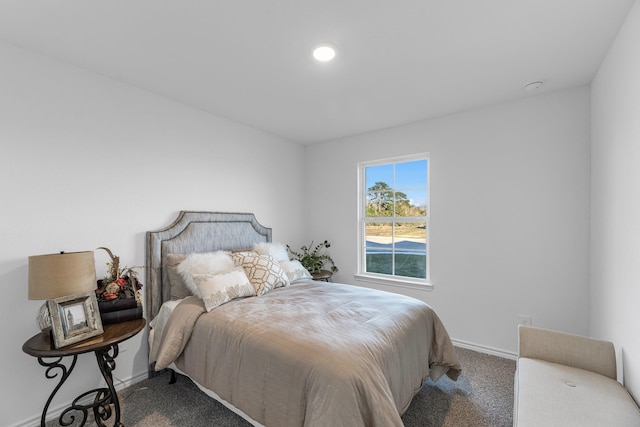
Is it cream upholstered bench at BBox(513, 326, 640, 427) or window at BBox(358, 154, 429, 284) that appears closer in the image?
cream upholstered bench at BBox(513, 326, 640, 427)

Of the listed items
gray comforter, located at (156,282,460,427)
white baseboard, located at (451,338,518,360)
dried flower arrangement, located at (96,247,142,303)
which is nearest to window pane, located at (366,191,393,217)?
gray comforter, located at (156,282,460,427)

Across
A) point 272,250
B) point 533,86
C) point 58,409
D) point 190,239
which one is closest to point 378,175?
point 272,250

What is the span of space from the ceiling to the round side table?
188 centimetres

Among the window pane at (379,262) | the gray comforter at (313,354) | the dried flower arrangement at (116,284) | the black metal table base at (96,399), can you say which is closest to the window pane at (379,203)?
the window pane at (379,262)

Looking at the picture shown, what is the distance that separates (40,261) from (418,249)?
10.8 feet

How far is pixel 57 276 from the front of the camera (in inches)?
65.4

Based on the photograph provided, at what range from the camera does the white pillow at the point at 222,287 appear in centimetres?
221

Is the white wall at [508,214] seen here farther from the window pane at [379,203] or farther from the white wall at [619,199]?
the window pane at [379,203]

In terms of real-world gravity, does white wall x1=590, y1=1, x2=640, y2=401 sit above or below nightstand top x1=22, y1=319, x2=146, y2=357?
above

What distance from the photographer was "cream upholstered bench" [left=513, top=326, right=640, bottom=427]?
1.32m

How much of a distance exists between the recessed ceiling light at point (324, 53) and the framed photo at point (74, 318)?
2.14m

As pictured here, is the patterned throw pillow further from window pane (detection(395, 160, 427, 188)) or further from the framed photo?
window pane (detection(395, 160, 427, 188))

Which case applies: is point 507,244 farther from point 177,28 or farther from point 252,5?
point 177,28

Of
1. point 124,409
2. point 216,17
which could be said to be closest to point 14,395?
point 124,409
